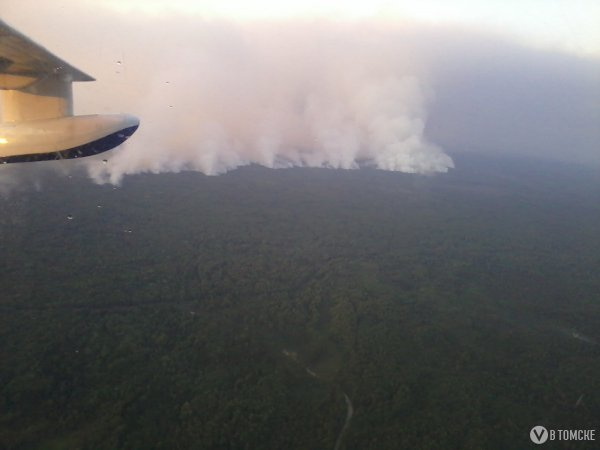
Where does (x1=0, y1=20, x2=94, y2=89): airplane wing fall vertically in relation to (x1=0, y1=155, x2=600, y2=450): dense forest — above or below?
above

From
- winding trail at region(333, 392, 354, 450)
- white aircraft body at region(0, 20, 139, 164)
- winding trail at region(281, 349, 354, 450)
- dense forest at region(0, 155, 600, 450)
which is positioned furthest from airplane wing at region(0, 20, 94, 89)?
winding trail at region(281, 349, 354, 450)

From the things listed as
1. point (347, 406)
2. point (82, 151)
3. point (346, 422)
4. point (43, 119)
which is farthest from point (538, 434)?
point (43, 119)

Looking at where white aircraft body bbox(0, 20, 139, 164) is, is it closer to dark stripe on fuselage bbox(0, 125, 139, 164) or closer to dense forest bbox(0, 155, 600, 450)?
dark stripe on fuselage bbox(0, 125, 139, 164)

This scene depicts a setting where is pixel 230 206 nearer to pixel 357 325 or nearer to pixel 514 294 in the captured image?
pixel 357 325

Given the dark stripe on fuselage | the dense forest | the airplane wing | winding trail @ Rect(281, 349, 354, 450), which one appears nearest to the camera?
the airplane wing

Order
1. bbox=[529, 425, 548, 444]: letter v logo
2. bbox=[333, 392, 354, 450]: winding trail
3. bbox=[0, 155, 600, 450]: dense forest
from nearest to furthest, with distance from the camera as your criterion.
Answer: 1. bbox=[333, 392, 354, 450]: winding trail
2. bbox=[0, 155, 600, 450]: dense forest
3. bbox=[529, 425, 548, 444]: letter v logo

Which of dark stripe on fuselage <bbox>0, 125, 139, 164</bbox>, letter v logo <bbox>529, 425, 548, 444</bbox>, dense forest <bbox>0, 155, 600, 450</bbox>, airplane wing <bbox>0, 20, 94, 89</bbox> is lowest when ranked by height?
dense forest <bbox>0, 155, 600, 450</bbox>

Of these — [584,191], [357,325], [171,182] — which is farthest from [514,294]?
[584,191]
